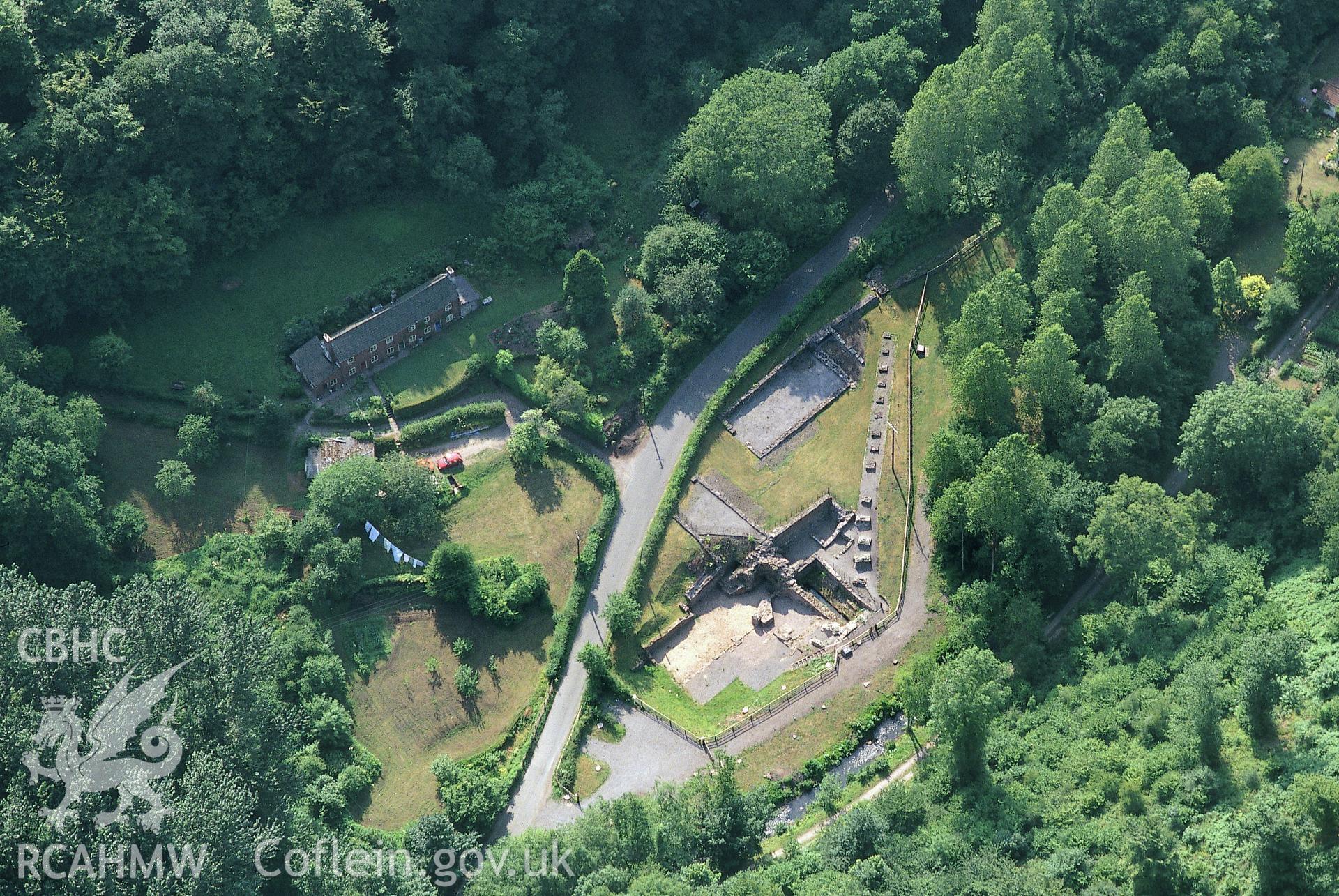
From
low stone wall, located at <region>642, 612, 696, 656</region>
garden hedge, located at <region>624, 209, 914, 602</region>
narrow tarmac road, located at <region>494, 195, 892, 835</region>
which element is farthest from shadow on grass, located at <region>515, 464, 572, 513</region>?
low stone wall, located at <region>642, 612, 696, 656</region>

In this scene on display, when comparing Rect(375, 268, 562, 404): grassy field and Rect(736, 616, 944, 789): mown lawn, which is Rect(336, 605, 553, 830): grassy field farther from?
Rect(375, 268, 562, 404): grassy field

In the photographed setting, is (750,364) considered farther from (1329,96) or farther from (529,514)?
(1329,96)

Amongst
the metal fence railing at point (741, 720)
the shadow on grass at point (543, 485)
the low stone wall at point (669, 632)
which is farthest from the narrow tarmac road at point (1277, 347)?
the shadow on grass at point (543, 485)

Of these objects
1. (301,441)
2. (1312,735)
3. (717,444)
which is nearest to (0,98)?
(301,441)

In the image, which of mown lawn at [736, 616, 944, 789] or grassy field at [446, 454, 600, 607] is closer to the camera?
mown lawn at [736, 616, 944, 789]

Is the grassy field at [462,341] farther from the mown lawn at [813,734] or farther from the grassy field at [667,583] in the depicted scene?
the mown lawn at [813,734]

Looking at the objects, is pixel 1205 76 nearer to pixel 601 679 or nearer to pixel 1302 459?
pixel 1302 459
